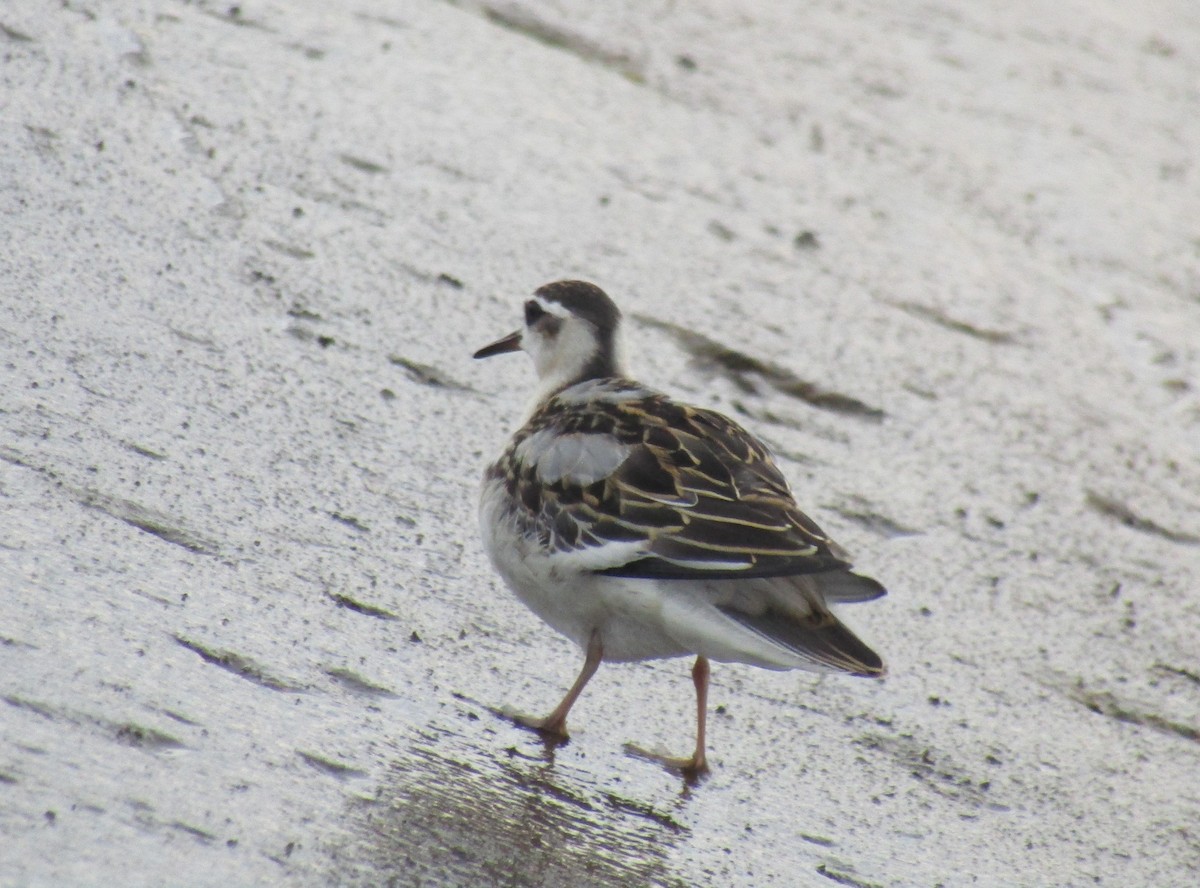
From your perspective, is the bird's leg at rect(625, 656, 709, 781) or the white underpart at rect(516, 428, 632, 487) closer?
the bird's leg at rect(625, 656, 709, 781)

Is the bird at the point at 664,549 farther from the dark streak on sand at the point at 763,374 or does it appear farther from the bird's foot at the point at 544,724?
the dark streak on sand at the point at 763,374

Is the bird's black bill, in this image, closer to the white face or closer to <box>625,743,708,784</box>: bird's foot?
the white face

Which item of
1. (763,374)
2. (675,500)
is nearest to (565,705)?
(675,500)

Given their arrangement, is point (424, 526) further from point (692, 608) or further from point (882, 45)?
point (882, 45)

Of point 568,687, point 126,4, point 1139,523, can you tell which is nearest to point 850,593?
point 568,687

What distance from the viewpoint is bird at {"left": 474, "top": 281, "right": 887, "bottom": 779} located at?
4.16 m

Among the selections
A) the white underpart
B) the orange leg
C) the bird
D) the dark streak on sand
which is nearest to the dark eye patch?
the bird

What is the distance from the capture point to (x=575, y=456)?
4633mm

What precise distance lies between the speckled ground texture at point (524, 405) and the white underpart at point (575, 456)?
1.63 ft

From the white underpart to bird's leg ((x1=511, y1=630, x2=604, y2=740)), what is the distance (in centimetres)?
42

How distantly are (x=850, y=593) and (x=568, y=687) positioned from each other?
2.76 feet

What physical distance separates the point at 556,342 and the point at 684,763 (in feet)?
5.82

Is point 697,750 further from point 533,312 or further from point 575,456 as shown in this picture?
point 533,312

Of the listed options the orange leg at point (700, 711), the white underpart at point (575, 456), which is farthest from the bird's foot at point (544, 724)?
the white underpart at point (575, 456)
